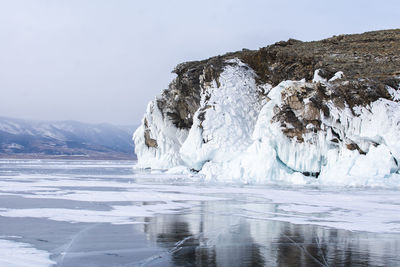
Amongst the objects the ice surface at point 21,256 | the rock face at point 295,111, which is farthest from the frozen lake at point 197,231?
the rock face at point 295,111

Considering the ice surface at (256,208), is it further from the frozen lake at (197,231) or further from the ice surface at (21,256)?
the ice surface at (21,256)

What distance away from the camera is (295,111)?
32.9 m

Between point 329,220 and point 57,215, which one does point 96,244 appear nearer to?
point 57,215

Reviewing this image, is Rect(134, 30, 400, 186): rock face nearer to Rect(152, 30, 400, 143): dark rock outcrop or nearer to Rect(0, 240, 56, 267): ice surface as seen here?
Rect(152, 30, 400, 143): dark rock outcrop

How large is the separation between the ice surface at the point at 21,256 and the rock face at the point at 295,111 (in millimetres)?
21360

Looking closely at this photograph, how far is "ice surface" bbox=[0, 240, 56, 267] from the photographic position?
7.60 meters

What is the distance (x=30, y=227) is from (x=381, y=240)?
25.0 feet

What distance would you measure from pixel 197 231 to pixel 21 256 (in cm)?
403

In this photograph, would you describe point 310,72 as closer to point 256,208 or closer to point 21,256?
point 256,208

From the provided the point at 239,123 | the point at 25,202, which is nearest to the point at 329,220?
the point at 25,202

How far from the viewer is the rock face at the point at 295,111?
2923 cm

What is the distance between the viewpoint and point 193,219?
42.4ft

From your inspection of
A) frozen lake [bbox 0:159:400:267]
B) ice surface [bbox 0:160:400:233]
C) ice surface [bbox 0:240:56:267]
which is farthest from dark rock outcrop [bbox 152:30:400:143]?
ice surface [bbox 0:240:56:267]

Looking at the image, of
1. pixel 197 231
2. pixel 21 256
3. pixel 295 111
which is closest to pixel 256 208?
pixel 197 231
